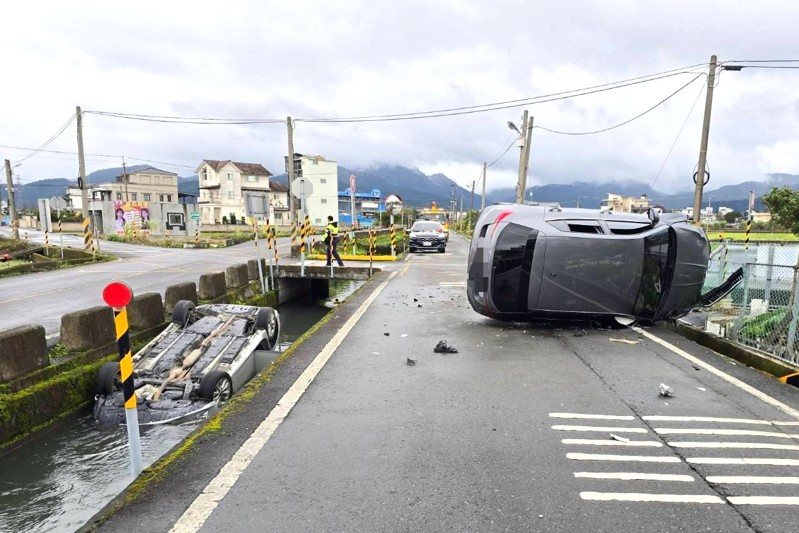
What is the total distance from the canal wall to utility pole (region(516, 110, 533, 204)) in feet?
70.5

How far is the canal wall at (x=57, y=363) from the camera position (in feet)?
18.6

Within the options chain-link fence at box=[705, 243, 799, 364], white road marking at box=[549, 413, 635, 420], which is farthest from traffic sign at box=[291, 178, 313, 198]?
white road marking at box=[549, 413, 635, 420]

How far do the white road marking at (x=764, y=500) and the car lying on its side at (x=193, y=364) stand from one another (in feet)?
18.6

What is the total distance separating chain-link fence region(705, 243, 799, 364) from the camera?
5.82m

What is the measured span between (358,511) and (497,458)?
3.80 ft

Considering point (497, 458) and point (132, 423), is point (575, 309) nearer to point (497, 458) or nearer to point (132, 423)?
point (497, 458)

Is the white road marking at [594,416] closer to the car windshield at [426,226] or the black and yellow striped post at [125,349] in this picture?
the black and yellow striped post at [125,349]

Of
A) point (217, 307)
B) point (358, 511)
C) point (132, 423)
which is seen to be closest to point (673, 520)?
point (358, 511)

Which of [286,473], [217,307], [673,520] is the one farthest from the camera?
[217,307]

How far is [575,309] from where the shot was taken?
7.51 m

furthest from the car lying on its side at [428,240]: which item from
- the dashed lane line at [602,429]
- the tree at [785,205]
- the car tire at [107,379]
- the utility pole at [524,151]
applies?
the dashed lane line at [602,429]

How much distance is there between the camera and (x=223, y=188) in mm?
72062

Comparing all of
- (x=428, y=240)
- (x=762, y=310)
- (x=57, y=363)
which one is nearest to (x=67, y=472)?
(x=57, y=363)

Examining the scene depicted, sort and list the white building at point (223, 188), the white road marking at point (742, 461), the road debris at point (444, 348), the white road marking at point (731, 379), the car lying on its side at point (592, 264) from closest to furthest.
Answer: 1. the white road marking at point (742, 461)
2. the white road marking at point (731, 379)
3. the road debris at point (444, 348)
4. the car lying on its side at point (592, 264)
5. the white building at point (223, 188)
